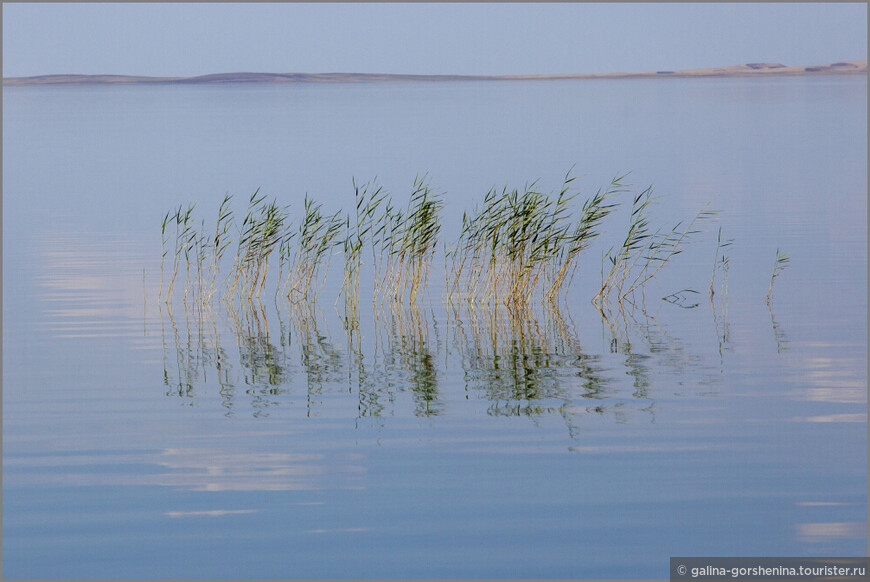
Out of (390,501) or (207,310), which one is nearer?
(390,501)

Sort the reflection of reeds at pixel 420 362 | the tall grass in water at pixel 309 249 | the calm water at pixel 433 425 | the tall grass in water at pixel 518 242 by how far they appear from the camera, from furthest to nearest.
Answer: the tall grass in water at pixel 309 249 < the tall grass in water at pixel 518 242 < the reflection of reeds at pixel 420 362 < the calm water at pixel 433 425

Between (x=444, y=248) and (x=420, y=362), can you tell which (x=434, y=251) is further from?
(x=420, y=362)

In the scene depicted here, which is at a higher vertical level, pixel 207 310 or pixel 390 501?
pixel 207 310

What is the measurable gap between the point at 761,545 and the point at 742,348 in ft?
18.5

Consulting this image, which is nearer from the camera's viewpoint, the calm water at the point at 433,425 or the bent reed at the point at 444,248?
the calm water at the point at 433,425

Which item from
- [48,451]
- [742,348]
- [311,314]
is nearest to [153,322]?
[311,314]

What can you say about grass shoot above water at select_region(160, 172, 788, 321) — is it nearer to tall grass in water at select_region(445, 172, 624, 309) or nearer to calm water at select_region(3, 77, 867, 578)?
tall grass in water at select_region(445, 172, 624, 309)

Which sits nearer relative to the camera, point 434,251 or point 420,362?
point 420,362

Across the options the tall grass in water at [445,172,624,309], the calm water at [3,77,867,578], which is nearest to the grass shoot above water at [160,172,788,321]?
the tall grass in water at [445,172,624,309]

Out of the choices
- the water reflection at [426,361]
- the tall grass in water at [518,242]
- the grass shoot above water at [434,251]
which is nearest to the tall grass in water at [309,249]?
the grass shoot above water at [434,251]

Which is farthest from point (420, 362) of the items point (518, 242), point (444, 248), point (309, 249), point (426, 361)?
point (309, 249)

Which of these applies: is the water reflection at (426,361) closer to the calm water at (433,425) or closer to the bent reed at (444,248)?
the calm water at (433,425)

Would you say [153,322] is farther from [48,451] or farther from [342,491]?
[342,491]

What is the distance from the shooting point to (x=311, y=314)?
15.3 meters
